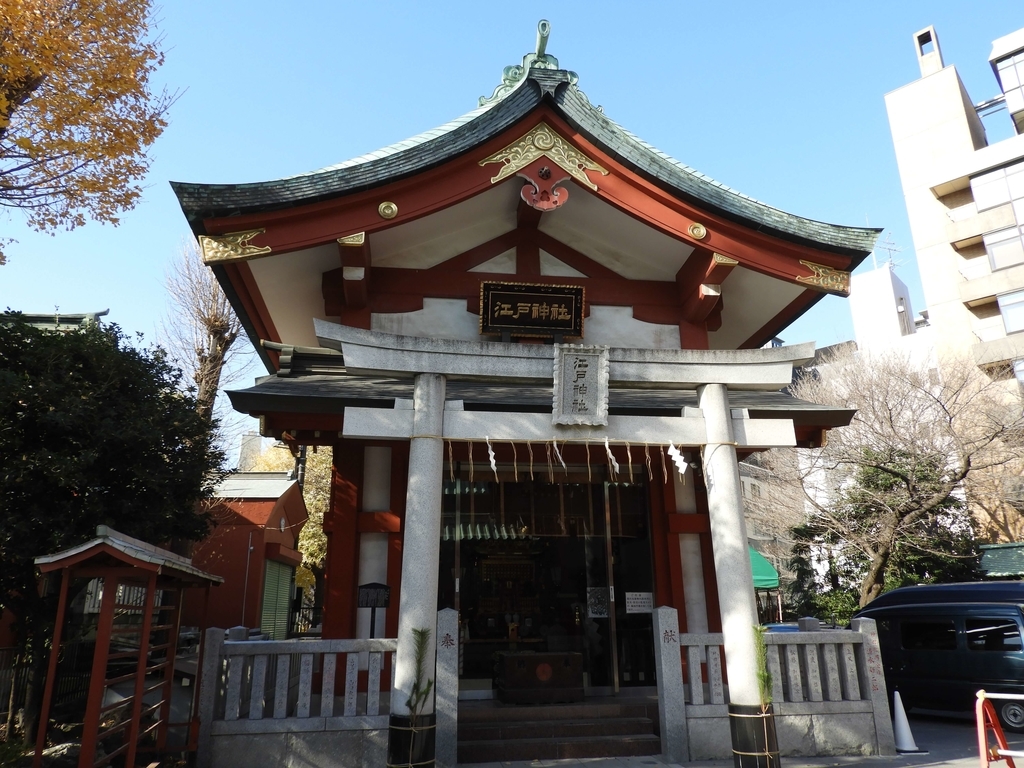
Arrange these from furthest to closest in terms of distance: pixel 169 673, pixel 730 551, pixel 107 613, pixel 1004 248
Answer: pixel 1004 248 → pixel 169 673 → pixel 730 551 → pixel 107 613

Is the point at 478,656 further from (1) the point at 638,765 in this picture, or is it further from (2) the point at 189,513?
(2) the point at 189,513

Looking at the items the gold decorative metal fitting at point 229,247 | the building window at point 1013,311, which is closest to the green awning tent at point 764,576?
the gold decorative metal fitting at point 229,247

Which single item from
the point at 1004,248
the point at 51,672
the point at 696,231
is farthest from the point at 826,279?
the point at 1004,248

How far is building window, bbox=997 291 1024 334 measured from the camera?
29.2 m

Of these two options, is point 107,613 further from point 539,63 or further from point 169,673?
point 539,63

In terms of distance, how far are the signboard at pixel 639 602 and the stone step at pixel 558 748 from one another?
2.05 meters

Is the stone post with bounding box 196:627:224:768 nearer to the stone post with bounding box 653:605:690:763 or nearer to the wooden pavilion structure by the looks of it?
the wooden pavilion structure

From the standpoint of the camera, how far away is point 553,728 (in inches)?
328

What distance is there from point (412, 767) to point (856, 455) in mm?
19159

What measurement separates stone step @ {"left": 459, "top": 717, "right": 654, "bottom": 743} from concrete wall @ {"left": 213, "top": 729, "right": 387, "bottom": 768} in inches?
47.7

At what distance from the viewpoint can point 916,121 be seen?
33688 mm

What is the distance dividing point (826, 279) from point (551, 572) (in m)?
5.89

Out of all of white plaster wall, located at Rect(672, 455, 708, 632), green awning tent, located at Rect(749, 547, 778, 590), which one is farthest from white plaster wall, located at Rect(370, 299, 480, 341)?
green awning tent, located at Rect(749, 547, 778, 590)

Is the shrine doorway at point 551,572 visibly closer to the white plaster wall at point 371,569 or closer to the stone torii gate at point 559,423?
the white plaster wall at point 371,569
